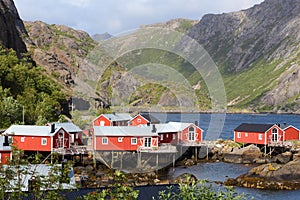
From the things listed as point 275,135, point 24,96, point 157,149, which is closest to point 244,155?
point 275,135

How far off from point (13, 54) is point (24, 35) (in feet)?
186

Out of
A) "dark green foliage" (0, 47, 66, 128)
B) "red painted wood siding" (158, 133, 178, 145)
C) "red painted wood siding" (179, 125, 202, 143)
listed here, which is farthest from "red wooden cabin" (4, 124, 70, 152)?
"red painted wood siding" (179, 125, 202, 143)

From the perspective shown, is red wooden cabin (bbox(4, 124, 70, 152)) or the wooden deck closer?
red wooden cabin (bbox(4, 124, 70, 152))

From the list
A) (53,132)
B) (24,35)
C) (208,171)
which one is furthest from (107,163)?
(24,35)

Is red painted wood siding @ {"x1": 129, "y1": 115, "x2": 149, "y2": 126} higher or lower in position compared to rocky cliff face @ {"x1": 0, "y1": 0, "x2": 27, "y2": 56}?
lower

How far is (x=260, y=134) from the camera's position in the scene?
6481 centimetres

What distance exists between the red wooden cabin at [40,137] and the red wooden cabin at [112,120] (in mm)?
18453

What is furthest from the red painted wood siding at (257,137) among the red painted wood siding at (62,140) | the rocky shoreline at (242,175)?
the red painted wood siding at (62,140)

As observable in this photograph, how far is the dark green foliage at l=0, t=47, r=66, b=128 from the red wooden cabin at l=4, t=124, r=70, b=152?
10592 mm

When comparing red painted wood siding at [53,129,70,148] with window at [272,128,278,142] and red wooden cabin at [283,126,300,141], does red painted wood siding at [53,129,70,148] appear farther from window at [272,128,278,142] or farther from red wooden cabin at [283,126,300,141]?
red wooden cabin at [283,126,300,141]

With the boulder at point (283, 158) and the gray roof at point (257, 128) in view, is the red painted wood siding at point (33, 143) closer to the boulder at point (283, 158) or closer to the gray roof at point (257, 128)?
the boulder at point (283, 158)

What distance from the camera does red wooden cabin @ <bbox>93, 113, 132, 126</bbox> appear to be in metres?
69.6

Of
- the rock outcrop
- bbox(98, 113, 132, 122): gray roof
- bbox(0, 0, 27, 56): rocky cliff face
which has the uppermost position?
bbox(0, 0, 27, 56): rocky cliff face

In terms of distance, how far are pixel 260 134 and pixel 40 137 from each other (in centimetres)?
3163
